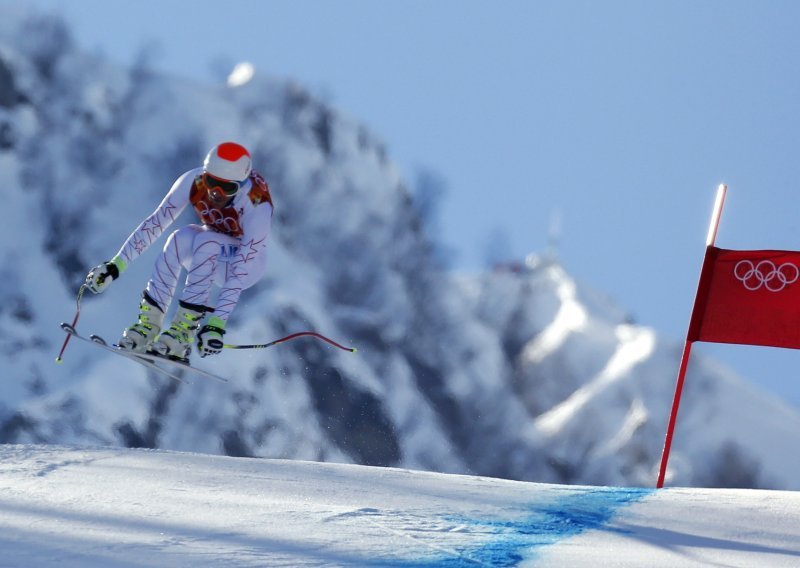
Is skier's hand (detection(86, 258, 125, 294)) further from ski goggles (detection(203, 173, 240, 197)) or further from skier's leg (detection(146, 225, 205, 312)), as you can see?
ski goggles (detection(203, 173, 240, 197))

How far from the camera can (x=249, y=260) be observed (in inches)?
332

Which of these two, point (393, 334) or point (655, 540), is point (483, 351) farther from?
point (655, 540)

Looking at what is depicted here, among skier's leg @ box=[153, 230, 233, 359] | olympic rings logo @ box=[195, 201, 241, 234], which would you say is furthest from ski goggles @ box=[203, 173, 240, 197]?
skier's leg @ box=[153, 230, 233, 359]

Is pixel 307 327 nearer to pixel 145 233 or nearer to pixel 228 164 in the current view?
pixel 145 233

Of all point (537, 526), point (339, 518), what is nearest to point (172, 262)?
point (339, 518)

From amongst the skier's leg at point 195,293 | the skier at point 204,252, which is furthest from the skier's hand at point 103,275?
the skier's leg at point 195,293

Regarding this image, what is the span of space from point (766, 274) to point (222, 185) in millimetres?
3609

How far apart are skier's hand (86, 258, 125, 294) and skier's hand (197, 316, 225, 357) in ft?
2.14

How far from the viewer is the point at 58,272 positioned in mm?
49500

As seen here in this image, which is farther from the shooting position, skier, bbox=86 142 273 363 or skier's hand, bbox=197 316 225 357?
skier's hand, bbox=197 316 225 357

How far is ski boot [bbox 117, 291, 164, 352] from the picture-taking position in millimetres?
8508

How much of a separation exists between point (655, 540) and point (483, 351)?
58805 millimetres

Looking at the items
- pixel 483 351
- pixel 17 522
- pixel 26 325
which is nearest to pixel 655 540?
pixel 17 522

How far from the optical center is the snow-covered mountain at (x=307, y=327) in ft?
152
